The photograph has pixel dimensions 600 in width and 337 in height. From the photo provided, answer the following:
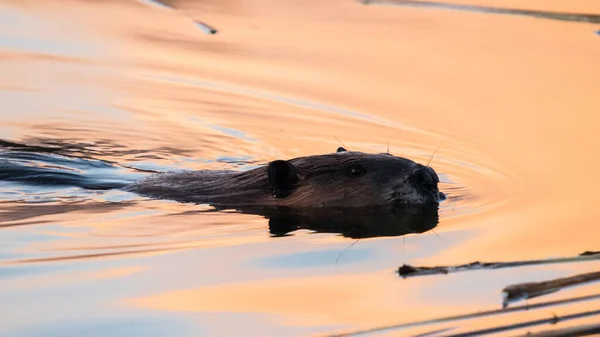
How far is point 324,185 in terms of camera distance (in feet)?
24.2

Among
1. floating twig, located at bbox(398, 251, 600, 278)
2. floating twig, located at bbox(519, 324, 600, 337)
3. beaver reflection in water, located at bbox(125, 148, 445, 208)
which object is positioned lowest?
floating twig, located at bbox(519, 324, 600, 337)

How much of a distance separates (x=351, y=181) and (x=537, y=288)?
2674 millimetres

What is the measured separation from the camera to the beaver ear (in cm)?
736

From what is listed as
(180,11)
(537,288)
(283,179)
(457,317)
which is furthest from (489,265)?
(180,11)

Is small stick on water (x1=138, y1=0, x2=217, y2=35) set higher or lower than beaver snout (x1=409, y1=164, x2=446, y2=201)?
higher

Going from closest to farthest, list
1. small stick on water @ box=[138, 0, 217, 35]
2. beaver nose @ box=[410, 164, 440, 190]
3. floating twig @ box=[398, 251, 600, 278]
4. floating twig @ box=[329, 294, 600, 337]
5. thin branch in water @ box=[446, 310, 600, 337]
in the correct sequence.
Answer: thin branch in water @ box=[446, 310, 600, 337]
floating twig @ box=[329, 294, 600, 337]
floating twig @ box=[398, 251, 600, 278]
beaver nose @ box=[410, 164, 440, 190]
small stick on water @ box=[138, 0, 217, 35]

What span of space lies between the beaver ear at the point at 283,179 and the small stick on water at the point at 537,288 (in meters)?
2.65

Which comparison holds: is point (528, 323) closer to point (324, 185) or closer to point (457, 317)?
point (457, 317)

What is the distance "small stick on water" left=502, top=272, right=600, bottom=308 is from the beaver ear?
2646 mm

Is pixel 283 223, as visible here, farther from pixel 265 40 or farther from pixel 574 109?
pixel 265 40

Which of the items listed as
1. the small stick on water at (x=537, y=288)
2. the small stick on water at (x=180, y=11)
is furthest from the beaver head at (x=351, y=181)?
the small stick on water at (x=180, y=11)

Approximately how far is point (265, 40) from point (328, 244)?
5952 millimetres

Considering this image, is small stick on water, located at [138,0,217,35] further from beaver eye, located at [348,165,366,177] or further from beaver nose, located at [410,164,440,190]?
beaver nose, located at [410,164,440,190]

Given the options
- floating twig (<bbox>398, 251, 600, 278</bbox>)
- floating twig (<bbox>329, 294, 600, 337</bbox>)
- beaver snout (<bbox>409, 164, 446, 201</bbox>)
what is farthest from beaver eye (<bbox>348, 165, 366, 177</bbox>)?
floating twig (<bbox>329, 294, 600, 337</bbox>)
